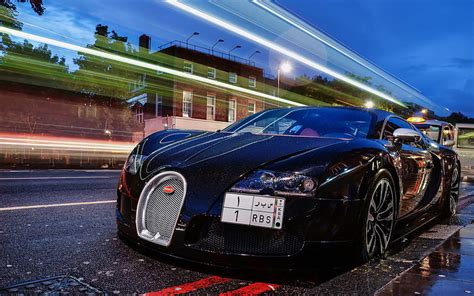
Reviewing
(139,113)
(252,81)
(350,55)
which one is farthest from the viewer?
(139,113)

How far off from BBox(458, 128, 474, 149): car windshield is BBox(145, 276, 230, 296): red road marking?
17629 mm

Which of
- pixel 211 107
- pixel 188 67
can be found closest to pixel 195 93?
pixel 211 107

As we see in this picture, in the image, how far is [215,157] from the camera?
3016 mm

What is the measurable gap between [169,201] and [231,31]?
13.5 meters

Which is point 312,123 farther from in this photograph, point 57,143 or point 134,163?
point 57,143

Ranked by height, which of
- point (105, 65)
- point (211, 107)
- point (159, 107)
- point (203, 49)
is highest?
point (203, 49)

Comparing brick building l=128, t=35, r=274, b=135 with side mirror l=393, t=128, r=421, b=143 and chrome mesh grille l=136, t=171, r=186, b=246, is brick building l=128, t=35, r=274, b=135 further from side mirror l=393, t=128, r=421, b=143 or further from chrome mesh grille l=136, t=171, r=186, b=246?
chrome mesh grille l=136, t=171, r=186, b=246

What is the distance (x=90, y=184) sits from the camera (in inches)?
325

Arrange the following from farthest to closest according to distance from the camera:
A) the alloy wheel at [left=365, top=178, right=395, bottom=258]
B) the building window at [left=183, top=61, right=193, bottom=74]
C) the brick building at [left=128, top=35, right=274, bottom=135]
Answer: the building window at [left=183, top=61, right=193, bottom=74] → the brick building at [left=128, top=35, right=274, bottom=135] → the alloy wheel at [left=365, top=178, right=395, bottom=258]

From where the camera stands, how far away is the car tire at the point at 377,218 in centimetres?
296

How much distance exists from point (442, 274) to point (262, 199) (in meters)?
1.40

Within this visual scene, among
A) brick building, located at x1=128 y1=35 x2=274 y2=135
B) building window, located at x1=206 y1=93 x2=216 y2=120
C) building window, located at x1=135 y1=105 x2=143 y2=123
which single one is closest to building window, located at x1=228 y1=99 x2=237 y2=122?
brick building, located at x1=128 y1=35 x2=274 y2=135

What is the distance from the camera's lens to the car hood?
109 inches

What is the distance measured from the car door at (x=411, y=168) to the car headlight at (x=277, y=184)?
54.0 inches
